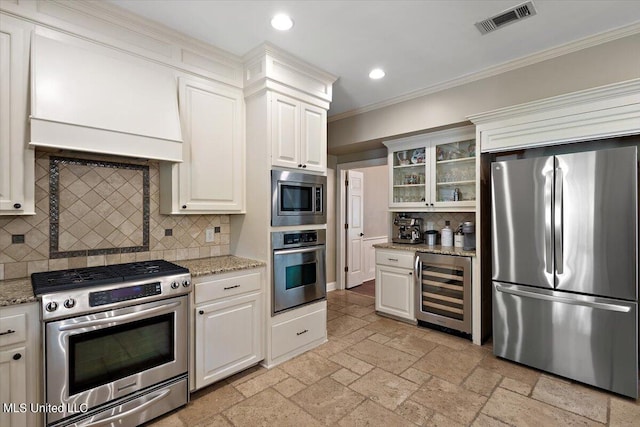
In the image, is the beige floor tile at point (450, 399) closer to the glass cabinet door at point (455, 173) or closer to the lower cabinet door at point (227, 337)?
the lower cabinet door at point (227, 337)

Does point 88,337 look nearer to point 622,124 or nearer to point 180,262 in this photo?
point 180,262

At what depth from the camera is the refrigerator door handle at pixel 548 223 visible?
2598 mm

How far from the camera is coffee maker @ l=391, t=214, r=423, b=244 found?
4238 millimetres

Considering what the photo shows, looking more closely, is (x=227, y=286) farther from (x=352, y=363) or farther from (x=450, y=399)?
(x=450, y=399)

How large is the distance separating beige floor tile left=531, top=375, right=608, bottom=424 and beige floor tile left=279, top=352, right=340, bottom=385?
158 cm

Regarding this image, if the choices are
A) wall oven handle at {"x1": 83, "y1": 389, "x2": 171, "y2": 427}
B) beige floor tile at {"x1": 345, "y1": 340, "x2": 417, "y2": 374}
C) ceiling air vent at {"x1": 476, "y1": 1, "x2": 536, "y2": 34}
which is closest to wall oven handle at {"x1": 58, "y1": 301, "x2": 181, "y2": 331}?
wall oven handle at {"x1": 83, "y1": 389, "x2": 171, "y2": 427}

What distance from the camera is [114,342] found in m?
1.92

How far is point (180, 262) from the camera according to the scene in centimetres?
274

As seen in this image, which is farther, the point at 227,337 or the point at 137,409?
the point at 227,337

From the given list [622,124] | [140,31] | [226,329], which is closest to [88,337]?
[226,329]

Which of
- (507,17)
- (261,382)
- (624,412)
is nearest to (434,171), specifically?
(507,17)

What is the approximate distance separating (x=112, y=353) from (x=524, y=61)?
13.3 ft

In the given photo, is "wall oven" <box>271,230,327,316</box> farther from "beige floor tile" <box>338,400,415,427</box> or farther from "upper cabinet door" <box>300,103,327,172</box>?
"beige floor tile" <box>338,400,415,427</box>

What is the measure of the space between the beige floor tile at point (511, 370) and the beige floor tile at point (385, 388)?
0.82m
